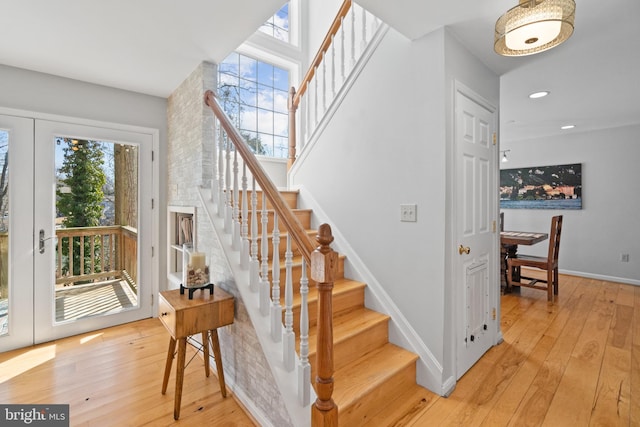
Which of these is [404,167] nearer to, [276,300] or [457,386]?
[276,300]

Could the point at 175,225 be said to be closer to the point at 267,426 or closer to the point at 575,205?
the point at 267,426

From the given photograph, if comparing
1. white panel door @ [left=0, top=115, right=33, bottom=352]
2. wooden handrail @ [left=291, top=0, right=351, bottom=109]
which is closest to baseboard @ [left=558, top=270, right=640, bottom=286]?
wooden handrail @ [left=291, top=0, right=351, bottom=109]

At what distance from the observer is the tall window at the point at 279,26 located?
4.48m

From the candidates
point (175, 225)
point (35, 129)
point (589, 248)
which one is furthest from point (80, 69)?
point (589, 248)

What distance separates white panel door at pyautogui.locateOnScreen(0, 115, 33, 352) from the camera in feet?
8.63

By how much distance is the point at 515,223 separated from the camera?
579 centimetres

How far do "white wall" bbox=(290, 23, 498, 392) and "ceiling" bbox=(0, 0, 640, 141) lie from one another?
0.23 meters

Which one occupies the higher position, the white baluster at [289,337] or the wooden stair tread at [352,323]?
the white baluster at [289,337]

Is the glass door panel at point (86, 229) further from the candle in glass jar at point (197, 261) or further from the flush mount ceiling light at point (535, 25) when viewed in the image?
the flush mount ceiling light at point (535, 25)

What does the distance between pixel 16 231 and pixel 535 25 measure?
4010mm

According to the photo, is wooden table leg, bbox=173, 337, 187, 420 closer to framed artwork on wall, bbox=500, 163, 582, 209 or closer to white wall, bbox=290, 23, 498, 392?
white wall, bbox=290, 23, 498, 392

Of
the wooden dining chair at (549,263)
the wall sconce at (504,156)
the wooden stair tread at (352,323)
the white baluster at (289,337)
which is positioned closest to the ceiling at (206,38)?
the white baluster at (289,337)

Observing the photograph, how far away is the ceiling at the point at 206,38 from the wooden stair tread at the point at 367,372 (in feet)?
7.19

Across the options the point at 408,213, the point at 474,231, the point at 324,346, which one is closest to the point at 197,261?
the point at 324,346
